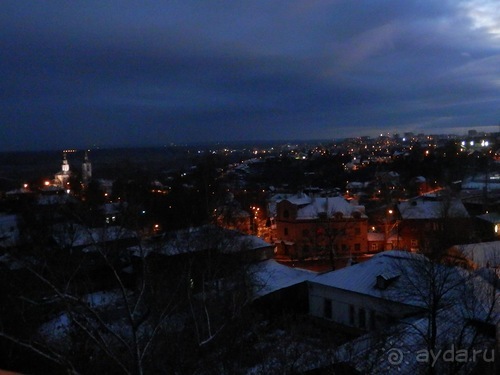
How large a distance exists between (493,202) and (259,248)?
68.4ft

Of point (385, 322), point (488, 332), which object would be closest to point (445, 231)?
point (385, 322)

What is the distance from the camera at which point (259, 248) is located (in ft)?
67.5

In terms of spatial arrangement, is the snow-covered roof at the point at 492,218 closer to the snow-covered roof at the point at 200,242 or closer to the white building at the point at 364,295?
the white building at the point at 364,295

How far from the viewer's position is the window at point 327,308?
14.3 m

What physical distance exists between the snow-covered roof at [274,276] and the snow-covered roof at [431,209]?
11374 millimetres

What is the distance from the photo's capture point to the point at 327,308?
14406mm

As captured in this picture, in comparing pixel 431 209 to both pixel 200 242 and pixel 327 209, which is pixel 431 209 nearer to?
pixel 327 209

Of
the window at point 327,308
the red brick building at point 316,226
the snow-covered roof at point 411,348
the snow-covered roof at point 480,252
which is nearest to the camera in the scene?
the snow-covered roof at point 411,348

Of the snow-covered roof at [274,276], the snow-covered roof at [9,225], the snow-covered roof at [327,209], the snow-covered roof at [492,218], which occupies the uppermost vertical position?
the snow-covered roof at [327,209]

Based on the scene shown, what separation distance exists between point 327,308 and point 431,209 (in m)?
15.6

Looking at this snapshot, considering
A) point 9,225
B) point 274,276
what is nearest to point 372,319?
point 274,276

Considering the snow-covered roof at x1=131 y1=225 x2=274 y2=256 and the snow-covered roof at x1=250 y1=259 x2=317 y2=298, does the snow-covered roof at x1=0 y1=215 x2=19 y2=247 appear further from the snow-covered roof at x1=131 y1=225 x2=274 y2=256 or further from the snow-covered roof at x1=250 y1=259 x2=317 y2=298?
the snow-covered roof at x1=250 y1=259 x2=317 y2=298

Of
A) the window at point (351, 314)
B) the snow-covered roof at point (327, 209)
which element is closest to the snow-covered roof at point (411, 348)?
the window at point (351, 314)

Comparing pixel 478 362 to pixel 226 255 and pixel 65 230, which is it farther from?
pixel 65 230
